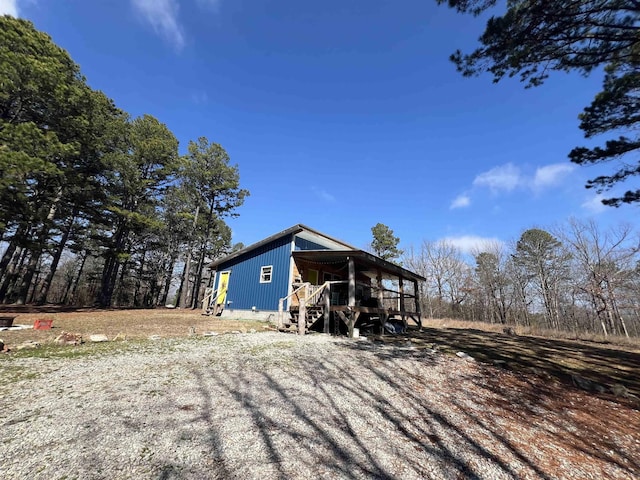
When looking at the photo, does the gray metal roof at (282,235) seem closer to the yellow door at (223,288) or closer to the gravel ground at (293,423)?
the yellow door at (223,288)

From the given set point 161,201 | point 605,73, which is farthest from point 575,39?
point 161,201

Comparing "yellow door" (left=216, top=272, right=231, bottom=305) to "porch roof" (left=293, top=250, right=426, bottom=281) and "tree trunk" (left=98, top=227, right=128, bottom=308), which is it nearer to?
"porch roof" (left=293, top=250, right=426, bottom=281)

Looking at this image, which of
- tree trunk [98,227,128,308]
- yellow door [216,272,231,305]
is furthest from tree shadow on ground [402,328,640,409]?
tree trunk [98,227,128,308]

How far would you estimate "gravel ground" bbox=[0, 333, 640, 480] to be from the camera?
2600mm

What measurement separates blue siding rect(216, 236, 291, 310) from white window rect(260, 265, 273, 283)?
164 mm

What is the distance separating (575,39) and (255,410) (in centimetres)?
997

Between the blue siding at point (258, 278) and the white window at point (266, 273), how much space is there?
16 cm

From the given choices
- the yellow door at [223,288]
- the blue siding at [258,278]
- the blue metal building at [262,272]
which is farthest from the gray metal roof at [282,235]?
the yellow door at [223,288]

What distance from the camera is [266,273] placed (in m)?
14.5

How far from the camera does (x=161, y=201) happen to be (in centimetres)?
2447

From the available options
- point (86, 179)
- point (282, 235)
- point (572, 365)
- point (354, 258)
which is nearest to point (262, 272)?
point (282, 235)

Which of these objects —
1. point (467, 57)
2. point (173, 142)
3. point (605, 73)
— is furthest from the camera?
point (173, 142)

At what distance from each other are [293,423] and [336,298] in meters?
11.4

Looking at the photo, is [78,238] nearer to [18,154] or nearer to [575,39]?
[18,154]
